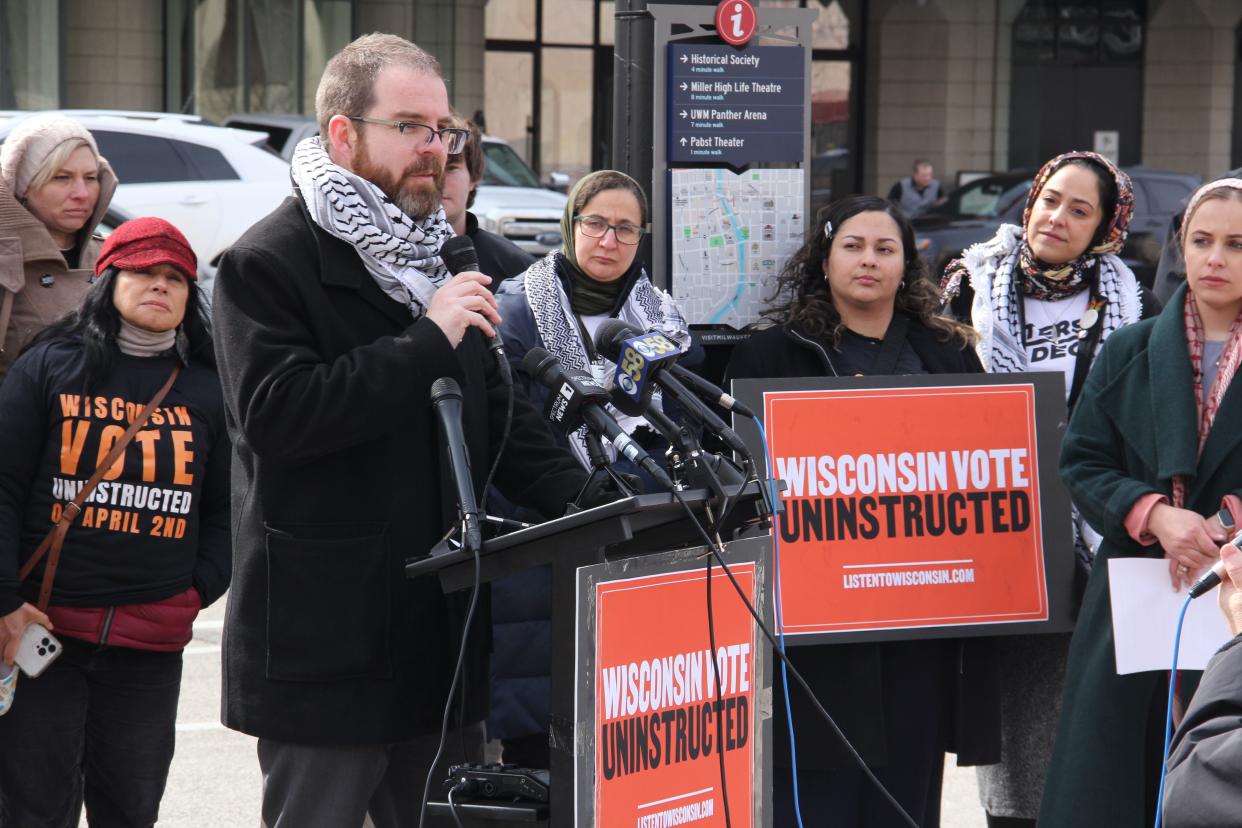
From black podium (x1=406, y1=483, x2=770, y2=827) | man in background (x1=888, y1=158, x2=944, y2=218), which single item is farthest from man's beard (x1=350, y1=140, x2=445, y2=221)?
man in background (x1=888, y1=158, x2=944, y2=218)

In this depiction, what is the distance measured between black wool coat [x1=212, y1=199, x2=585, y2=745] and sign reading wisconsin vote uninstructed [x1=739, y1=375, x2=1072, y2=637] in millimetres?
1373

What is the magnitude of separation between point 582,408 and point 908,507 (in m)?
1.94

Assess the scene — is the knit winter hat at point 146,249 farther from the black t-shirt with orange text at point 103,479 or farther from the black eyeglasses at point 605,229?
the black eyeglasses at point 605,229

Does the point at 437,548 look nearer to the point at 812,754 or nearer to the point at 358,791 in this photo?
the point at 358,791

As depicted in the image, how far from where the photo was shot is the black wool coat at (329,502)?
3.12 meters

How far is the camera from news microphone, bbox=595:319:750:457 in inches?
109

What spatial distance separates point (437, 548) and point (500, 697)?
1399mm

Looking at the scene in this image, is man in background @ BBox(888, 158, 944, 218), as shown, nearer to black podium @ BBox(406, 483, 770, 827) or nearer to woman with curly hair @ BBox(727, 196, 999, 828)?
woman with curly hair @ BBox(727, 196, 999, 828)

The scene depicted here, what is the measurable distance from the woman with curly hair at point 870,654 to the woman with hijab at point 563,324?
0.38 meters

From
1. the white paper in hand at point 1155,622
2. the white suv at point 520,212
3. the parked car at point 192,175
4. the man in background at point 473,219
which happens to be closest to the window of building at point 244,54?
the white suv at point 520,212

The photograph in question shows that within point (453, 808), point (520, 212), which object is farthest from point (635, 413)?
point (520, 212)

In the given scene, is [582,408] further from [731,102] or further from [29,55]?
[29,55]

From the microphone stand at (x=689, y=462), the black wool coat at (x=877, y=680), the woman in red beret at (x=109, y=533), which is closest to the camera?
the microphone stand at (x=689, y=462)

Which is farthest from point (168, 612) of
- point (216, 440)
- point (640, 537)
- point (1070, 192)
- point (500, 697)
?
point (1070, 192)
